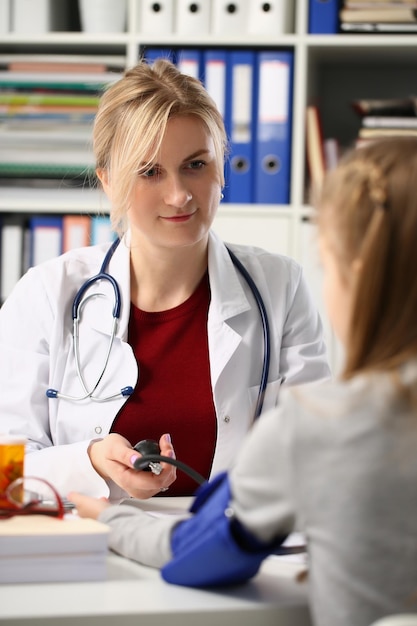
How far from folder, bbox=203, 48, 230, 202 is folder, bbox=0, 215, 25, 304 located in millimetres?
651

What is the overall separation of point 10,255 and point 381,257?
185 cm

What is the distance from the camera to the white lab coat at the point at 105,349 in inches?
65.7

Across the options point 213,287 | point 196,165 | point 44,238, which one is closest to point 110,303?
point 213,287

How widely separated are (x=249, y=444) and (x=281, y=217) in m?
1.60

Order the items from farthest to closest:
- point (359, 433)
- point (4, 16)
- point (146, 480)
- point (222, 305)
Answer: point (4, 16) → point (222, 305) → point (146, 480) → point (359, 433)

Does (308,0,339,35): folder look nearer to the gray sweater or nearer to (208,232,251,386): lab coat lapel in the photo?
(208,232,251,386): lab coat lapel

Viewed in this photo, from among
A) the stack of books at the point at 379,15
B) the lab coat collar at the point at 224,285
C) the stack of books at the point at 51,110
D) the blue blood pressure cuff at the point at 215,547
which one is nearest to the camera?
the blue blood pressure cuff at the point at 215,547

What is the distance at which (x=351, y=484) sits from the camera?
876 mm

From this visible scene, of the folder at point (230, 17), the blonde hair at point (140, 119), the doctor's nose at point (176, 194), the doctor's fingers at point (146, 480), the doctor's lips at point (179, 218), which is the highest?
the folder at point (230, 17)

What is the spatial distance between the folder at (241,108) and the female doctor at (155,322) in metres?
0.68

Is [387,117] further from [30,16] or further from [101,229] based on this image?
[30,16]

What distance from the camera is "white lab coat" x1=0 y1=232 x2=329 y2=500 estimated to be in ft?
5.47

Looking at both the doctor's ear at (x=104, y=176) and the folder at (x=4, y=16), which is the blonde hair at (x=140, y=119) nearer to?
the doctor's ear at (x=104, y=176)

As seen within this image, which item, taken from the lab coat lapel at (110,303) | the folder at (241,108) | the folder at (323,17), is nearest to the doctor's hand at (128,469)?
the lab coat lapel at (110,303)
